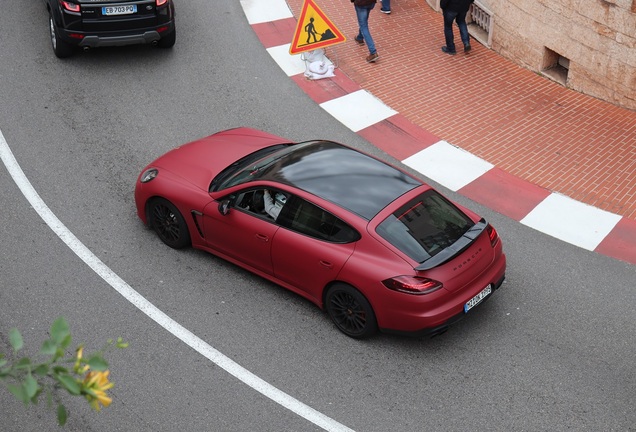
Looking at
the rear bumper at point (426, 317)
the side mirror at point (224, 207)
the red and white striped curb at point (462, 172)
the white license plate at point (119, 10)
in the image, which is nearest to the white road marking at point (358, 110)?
the red and white striped curb at point (462, 172)

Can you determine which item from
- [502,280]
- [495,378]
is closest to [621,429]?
[495,378]

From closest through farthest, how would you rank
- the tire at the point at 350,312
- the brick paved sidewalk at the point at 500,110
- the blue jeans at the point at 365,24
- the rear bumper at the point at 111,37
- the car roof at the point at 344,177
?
the tire at the point at 350,312
the car roof at the point at 344,177
the brick paved sidewalk at the point at 500,110
the rear bumper at the point at 111,37
the blue jeans at the point at 365,24

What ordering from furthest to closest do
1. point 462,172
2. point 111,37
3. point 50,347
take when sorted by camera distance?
point 111,37 < point 462,172 < point 50,347

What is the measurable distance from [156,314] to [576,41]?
824 centimetres

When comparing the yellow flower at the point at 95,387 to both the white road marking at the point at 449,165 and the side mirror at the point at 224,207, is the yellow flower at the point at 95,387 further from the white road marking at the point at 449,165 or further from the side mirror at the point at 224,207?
the white road marking at the point at 449,165

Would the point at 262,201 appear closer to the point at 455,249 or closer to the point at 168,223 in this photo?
the point at 168,223

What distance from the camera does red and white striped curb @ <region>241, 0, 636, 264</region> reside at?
10.3 metres

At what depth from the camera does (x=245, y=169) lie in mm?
9297

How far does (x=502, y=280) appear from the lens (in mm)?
8586

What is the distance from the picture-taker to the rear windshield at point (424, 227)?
7.96 meters

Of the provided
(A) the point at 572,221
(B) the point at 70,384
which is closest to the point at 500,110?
(A) the point at 572,221

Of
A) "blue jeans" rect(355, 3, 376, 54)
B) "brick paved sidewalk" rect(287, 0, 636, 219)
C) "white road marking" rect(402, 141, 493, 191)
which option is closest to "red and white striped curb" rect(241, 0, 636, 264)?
"white road marking" rect(402, 141, 493, 191)

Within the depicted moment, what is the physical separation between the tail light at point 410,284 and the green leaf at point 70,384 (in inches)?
164

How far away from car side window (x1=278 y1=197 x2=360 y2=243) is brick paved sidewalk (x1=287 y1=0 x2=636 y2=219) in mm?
4178
